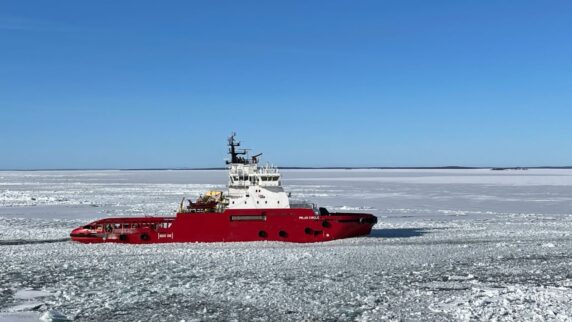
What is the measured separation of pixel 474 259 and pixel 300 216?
7.02 metres

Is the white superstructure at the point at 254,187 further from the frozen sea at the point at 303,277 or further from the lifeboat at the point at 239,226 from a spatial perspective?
the frozen sea at the point at 303,277

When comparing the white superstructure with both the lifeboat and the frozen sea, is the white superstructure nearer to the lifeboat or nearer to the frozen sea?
the lifeboat

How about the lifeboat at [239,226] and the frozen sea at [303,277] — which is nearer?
the frozen sea at [303,277]

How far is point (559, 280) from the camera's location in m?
13.8

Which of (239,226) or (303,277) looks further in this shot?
(239,226)

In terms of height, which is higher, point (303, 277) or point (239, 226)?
point (239, 226)

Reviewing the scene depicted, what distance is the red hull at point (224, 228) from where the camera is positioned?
21.4m

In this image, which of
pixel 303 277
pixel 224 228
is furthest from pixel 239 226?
pixel 303 277

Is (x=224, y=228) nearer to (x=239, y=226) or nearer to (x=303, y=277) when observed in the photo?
(x=239, y=226)

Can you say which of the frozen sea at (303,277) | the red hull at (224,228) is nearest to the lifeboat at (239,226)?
the red hull at (224,228)

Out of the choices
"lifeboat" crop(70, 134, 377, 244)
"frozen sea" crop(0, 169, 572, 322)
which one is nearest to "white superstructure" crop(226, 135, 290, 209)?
"lifeboat" crop(70, 134, 377, 244)

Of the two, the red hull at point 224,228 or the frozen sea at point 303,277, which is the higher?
the red hull at point 224,228

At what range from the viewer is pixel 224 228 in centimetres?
2141

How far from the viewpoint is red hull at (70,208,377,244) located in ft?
70.2
